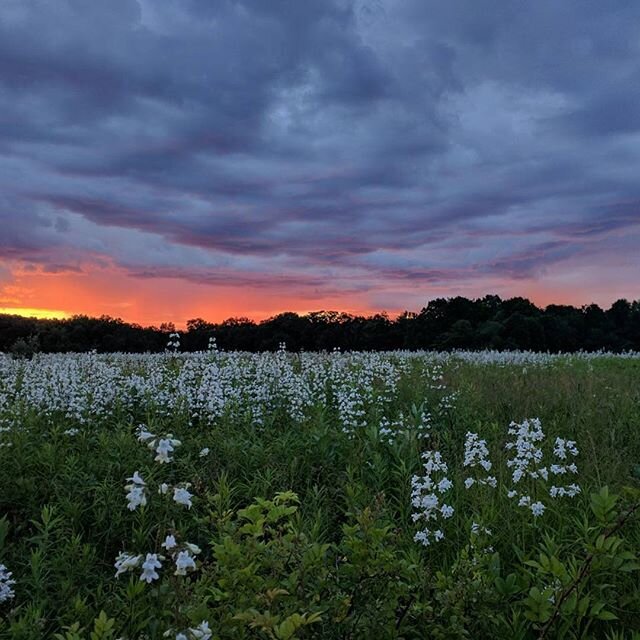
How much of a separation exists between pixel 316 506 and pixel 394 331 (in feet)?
99.2

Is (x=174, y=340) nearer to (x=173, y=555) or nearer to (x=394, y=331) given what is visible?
(x=173, y=555)

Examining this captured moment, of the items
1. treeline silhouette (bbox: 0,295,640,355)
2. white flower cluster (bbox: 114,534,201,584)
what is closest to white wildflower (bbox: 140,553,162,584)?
white flower cluster (bbox: 114,534,201,584)

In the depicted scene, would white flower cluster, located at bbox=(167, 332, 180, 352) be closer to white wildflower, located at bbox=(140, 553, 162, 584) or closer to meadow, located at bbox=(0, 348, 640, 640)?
meadow, located at bbox=(0, 348, 640, 640)

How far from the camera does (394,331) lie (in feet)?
121

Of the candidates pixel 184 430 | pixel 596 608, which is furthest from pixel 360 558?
pixel 184 430

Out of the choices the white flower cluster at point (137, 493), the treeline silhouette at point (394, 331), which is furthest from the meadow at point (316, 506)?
the treeline silhouette at point (394, 331)

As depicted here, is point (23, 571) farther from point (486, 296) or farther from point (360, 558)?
point (486, 296)

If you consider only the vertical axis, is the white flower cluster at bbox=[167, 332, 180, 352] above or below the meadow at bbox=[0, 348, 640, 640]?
above

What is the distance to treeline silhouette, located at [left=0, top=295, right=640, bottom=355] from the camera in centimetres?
3341

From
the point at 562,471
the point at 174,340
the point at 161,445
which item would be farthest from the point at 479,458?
the point at 174,340

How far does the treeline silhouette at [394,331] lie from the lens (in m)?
33.4

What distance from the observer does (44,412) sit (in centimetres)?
1068

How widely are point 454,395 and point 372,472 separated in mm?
4056

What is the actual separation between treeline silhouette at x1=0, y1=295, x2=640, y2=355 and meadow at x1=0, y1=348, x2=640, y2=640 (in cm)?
1795
